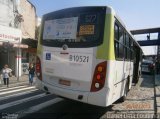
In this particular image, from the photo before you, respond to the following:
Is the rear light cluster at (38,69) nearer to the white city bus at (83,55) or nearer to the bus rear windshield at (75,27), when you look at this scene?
the white city bus at (83,55)

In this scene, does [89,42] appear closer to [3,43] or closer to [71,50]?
[71,50]

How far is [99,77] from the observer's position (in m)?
7.33

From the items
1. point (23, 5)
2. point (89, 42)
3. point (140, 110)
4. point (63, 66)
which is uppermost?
point (23, 5)

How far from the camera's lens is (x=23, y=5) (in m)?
29.9

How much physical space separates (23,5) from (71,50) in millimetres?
23341

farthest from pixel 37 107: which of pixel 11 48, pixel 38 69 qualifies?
pixel 11 48

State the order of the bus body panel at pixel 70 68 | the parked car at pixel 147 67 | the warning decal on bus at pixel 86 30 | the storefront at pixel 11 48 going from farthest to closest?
the parked car at pixel 147 67 → the storefront at pixel 11 48 → the warning decal on bus at pixel 86 30 → the bus body panel at pixel 70 68

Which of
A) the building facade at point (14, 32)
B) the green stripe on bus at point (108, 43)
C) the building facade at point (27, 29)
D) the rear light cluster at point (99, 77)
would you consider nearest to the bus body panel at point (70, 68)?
the rear light cluster at point (99, 77)

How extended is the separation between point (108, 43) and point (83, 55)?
2.54 feet

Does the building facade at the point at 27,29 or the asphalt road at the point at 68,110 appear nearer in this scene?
the asphalt road at the point at 68,110

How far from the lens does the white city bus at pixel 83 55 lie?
7348 millimetres

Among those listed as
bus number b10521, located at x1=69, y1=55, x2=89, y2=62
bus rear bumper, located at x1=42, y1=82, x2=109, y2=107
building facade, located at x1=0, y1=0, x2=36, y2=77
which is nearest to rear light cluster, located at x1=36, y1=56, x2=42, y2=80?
bus rear bumper, located at x1=42, y1=82, x2=109, y2=107

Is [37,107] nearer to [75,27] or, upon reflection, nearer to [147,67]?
[75,27]

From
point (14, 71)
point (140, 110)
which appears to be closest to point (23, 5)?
point (14, 71)
